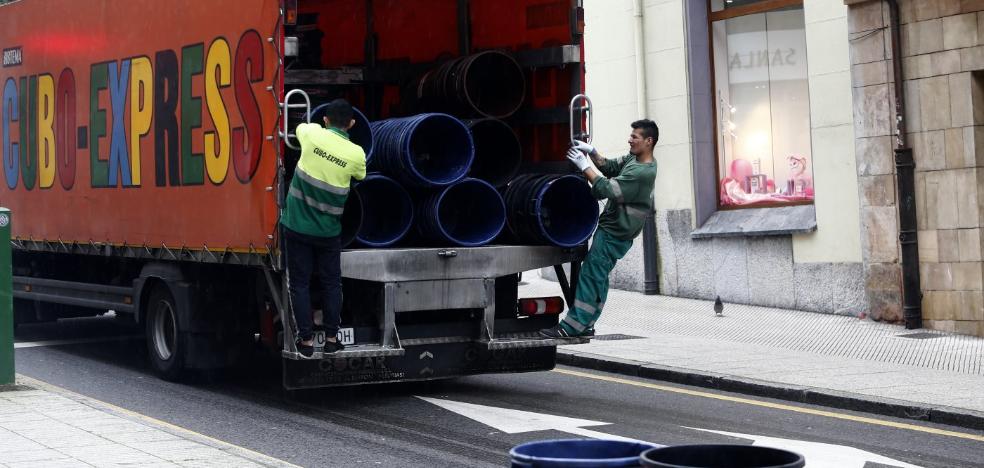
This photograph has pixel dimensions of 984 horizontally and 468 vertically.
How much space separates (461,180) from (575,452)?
624 centimetres

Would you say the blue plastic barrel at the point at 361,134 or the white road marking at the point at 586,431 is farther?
the blue plastic barrel at the point at 361,134

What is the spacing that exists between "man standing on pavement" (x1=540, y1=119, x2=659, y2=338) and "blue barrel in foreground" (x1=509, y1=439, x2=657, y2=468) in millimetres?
6200

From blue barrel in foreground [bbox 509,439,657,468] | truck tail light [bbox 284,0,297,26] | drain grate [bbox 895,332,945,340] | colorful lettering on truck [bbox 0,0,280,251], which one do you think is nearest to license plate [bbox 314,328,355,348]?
colorful lettering on truck [bbox 0,0,280,251]

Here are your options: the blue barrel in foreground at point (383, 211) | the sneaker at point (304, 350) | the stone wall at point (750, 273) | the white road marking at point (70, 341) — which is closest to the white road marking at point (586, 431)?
the sneaker at point (304, 350)

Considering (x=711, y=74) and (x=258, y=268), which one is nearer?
(x=258, y=268)

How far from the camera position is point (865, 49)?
14.8 m

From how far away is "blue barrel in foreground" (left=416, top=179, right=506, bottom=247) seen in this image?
10.1 meters

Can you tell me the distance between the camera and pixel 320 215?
9.38 m

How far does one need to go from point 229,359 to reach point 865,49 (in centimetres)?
750

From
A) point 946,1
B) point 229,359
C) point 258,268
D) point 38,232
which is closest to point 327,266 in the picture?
point 258,268

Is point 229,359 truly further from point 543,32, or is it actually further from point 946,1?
point 946,1

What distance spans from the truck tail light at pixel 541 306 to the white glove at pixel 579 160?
1.10m

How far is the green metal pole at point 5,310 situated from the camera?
33.2 feet

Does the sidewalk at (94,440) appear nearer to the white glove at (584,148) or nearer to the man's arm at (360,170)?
the man's arm at (360,170)
